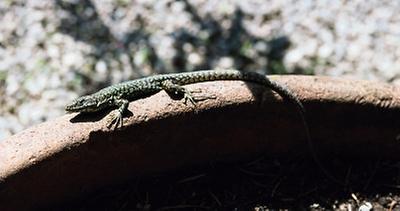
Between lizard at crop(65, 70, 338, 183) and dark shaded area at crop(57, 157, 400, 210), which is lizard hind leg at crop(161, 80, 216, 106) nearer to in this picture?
lizard at crop(65, 70, 338, 183)

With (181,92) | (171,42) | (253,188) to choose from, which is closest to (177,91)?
(181,92)

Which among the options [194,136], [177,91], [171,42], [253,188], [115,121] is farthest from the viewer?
[171,42]

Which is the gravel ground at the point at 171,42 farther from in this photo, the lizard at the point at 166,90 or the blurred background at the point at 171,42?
the lizard at the point at 166,90

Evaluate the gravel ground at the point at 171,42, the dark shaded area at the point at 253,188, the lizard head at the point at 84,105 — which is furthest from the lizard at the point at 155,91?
the gravel ground at the point at 171,42

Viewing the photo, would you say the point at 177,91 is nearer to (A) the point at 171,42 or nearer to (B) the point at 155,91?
(B) the point at 155,91

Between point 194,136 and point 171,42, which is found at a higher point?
point 171,42

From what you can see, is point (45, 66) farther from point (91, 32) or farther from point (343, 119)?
point (343, 119)

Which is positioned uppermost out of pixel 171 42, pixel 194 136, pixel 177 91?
pixel 177 91

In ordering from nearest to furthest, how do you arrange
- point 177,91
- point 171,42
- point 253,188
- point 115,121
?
point 115,121
point 177,91
point 253,188
point 171,42
